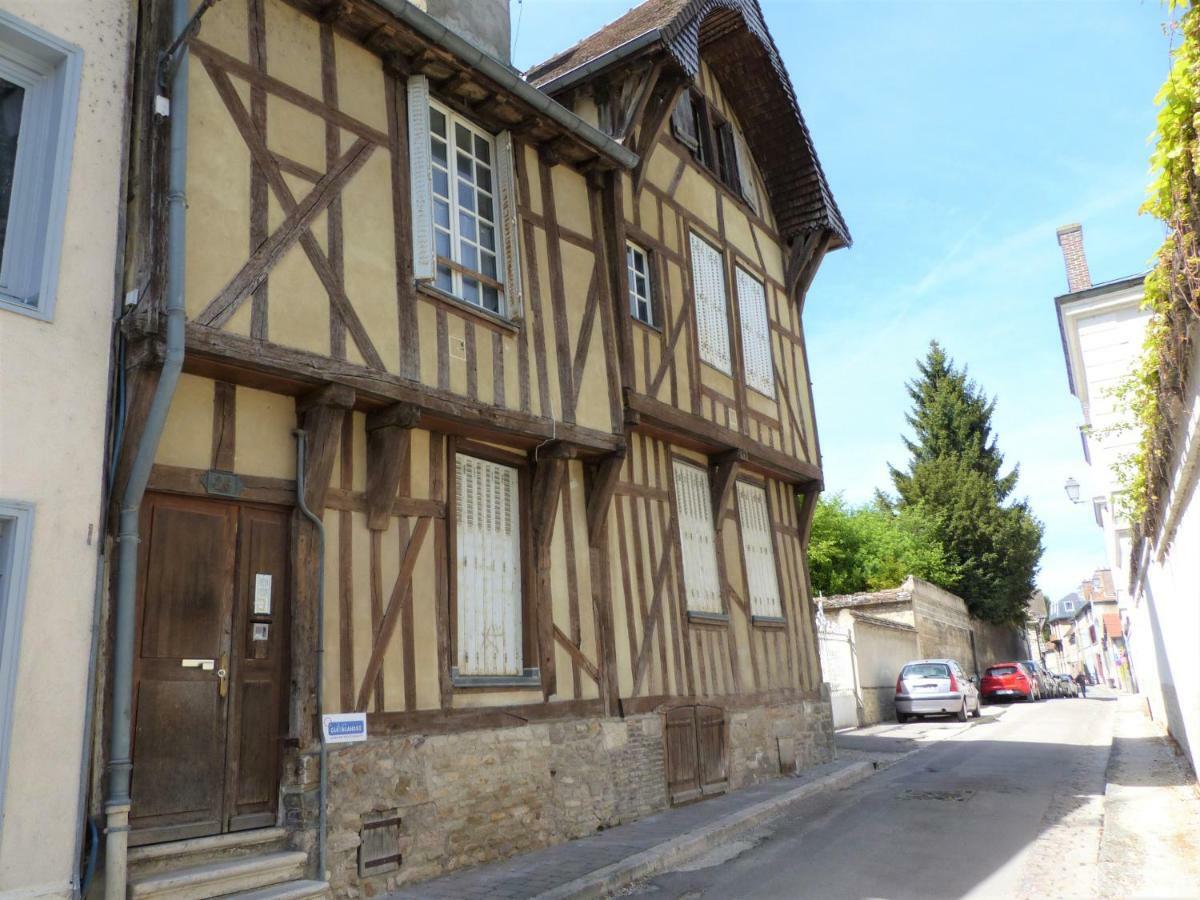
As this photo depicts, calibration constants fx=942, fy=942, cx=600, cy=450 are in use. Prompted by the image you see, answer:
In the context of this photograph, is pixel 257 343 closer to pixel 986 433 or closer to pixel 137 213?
pixel 137 213

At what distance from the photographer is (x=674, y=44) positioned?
376 inches

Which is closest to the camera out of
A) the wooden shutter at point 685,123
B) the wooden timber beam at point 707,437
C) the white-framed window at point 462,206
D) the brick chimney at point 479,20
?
the white-framed window at point 462,206

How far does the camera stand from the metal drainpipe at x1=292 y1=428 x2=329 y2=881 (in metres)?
5.60

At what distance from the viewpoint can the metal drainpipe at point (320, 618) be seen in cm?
560

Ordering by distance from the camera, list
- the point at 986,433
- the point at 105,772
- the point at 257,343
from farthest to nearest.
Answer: the point at 986,433 → the point at 257,343 → the point at 105,772

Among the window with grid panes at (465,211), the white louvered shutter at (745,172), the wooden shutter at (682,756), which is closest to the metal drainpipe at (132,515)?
the window with grid panes at (465,211)

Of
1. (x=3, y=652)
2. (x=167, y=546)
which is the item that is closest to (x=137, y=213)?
(x=167, y=546)

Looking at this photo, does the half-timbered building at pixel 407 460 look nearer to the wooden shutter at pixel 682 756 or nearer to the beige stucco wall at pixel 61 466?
the wooden shutter at pixel 682 756

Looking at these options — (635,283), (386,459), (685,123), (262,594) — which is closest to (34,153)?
(386,459)

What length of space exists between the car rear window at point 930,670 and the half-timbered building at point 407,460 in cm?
918

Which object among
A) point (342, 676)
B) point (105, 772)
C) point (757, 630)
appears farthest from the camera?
point (757, 630)

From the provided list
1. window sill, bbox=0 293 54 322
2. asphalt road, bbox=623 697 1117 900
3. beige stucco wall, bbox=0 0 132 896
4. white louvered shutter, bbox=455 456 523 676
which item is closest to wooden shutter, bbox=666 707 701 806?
asphalt road, bbox=623 697 1117 900

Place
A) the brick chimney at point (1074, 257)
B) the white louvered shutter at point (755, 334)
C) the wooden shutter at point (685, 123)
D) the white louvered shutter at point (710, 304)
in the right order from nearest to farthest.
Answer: the white louvered shutter at point (710, 304), the wooden shutter at point (685, 123), the white louvered shutter at point (755, 334), the brick chimney at point (1074, 257)

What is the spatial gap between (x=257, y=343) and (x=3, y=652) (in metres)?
2.17
